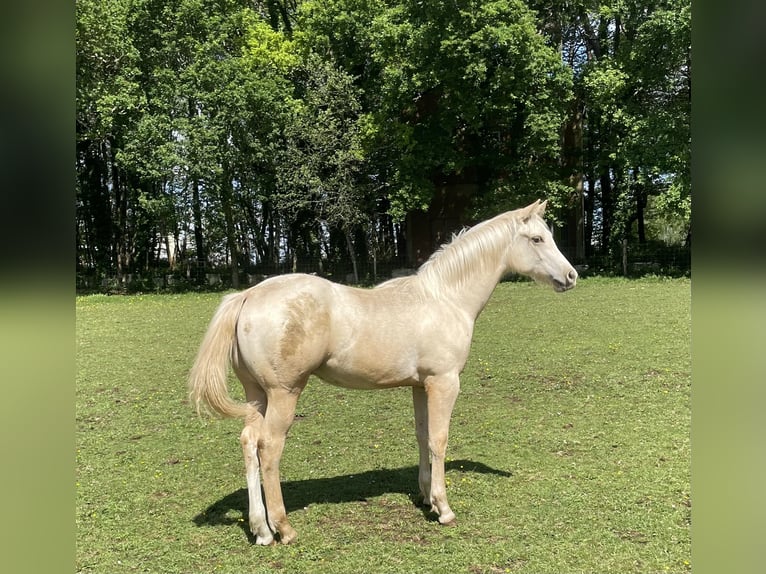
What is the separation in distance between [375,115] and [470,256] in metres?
21.5

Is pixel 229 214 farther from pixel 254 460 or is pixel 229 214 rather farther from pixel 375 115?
pixel 254 460

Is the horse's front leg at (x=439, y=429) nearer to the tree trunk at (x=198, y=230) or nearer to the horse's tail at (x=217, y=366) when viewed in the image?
the horse's tail at (x=217, y=366)

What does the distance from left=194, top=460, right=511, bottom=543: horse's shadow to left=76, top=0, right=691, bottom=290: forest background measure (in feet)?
61.4

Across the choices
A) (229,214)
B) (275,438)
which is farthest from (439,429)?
(229,214)

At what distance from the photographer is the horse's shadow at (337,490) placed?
14.4 feet

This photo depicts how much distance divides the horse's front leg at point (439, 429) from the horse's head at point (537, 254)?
1.15 m

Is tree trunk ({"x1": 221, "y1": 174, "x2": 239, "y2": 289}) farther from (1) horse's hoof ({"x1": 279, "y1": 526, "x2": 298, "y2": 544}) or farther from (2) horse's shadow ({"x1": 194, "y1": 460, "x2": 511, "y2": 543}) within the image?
(1) horse's hoof ({"x1": 279, "y1": 526, "x2": 298, "y2": 544})

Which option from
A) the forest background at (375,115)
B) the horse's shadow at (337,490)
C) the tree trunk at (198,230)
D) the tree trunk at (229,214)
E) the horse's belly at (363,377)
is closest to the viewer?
the horse's belly at (363,377)

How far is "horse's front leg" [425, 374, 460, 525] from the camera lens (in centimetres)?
418

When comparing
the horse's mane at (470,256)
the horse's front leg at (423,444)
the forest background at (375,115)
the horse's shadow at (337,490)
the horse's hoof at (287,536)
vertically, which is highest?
the forest background at (375,115)

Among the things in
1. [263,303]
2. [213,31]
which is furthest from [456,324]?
[213,31]

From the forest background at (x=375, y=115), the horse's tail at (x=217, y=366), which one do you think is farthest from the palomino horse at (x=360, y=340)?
the forest background at (x=375, y=115)

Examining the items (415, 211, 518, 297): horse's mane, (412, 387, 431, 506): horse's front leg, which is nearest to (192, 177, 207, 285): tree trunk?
(415, 211, 518, 297): horse's mane
